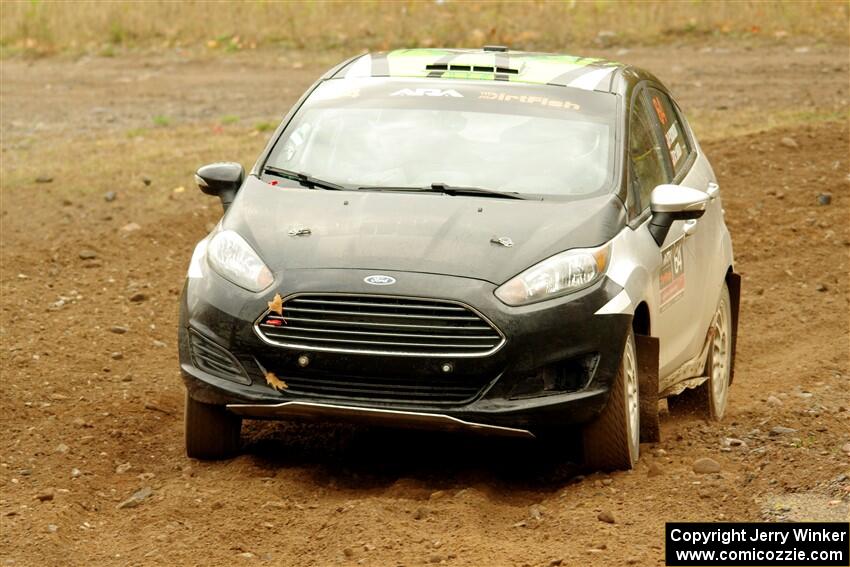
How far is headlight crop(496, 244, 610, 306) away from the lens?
6090 mm

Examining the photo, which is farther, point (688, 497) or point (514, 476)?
point (514, 476)

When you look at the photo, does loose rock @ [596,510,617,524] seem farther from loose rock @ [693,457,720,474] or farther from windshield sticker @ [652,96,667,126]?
windshield sticker @ [652,96,667,126]

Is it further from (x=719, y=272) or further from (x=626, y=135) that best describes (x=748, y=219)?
(x=626, y=135)

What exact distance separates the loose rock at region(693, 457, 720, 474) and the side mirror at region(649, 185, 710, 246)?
108 centimetres

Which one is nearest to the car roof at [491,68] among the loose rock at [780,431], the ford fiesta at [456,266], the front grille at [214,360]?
the ford fiesta at [456,266]

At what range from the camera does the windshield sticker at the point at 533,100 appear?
745 cm

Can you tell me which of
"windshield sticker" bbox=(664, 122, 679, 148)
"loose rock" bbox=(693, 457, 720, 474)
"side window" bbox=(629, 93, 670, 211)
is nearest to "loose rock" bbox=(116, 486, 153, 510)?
"loose rock" bbox=(693, 457, 720, 474)

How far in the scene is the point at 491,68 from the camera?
25.5 feet

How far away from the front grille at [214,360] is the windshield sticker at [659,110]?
9.80ft

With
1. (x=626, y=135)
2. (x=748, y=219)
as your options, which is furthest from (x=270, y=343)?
(x=748, y=219)

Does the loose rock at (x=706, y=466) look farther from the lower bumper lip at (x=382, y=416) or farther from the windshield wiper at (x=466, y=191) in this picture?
the windshield wiper at (x=466, y=191)

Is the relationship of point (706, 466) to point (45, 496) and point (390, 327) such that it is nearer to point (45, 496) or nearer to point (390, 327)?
point (390, 327)

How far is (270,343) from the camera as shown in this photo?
6.15m

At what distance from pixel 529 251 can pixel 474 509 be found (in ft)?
3.63
